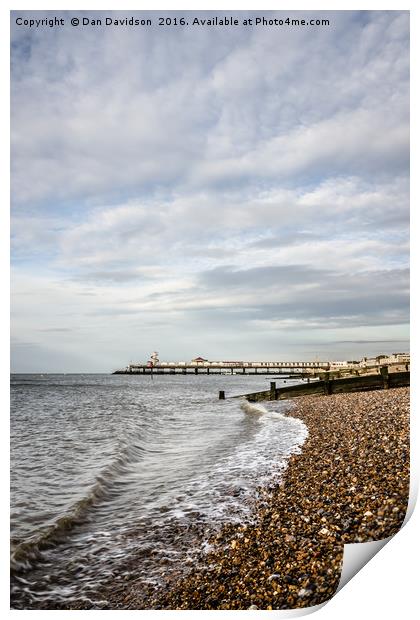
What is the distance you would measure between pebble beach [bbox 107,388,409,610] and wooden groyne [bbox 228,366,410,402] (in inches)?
406

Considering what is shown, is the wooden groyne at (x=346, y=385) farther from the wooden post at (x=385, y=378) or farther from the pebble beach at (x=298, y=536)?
the pebble beach at (x=298, y=536)

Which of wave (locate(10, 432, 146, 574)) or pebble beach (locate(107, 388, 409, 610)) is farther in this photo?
wave (locate(10, 432, 146, 574))

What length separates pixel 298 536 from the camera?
4.16m

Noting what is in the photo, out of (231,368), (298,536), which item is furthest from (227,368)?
(298,536)

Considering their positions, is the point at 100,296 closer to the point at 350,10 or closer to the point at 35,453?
the point at 35,453

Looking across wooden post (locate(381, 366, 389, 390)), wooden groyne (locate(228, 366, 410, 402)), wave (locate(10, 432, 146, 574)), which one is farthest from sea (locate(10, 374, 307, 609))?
wooden groyne (locate(228, 366, 410, 402))

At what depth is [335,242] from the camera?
24.9 feet

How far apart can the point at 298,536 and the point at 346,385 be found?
1504 cm

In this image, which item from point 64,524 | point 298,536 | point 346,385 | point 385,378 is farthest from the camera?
point 346,385

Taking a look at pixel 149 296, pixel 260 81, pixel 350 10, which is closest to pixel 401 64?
pixel 350 10

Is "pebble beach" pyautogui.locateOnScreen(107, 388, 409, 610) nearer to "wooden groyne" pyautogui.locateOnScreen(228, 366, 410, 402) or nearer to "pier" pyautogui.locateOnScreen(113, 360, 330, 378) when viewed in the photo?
"wooden groyne" pyautogui.locateOnScreen(228, 366, 410, 402)

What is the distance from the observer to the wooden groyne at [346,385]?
53.6ft

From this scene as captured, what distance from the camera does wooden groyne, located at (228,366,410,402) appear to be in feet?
53.6

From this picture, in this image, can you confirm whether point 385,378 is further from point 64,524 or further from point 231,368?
point 231,368
